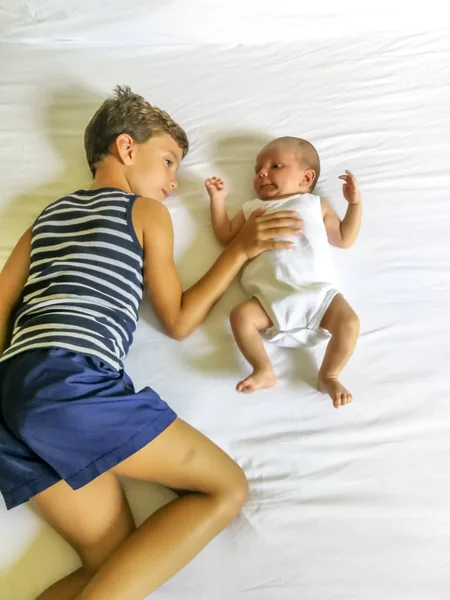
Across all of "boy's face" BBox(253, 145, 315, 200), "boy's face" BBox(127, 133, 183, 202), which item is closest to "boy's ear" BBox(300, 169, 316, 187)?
"boy's face" BBox(253, 145, 315, 200)

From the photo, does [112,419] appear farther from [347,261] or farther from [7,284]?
[347,261]

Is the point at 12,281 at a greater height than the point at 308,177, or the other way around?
the point at 308,177

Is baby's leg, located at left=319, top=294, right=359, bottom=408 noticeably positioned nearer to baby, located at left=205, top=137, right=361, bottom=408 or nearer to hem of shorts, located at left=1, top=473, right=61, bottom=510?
baby, located at left=205, top=137, right=361, bottom=408

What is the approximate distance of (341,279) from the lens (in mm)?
1066

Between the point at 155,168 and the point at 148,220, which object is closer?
the point at 148,220

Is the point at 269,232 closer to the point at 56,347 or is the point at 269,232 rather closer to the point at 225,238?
the point at 225,238

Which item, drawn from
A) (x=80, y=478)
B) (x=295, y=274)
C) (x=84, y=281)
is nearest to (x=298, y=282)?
(x=295, y=274)

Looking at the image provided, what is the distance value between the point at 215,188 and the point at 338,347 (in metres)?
0.43

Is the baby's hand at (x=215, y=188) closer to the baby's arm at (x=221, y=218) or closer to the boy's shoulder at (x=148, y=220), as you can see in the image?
the baby's arm at (x=221, y=218)

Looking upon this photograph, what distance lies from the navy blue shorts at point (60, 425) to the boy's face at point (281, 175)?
534 mm

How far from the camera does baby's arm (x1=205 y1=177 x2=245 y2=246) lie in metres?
1.11

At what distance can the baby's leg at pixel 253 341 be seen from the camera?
0.94 m

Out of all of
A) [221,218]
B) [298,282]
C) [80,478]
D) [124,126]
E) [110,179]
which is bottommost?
[80,478]

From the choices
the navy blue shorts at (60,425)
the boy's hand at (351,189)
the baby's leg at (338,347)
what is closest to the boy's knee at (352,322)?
the baby's leg at (338,347)
